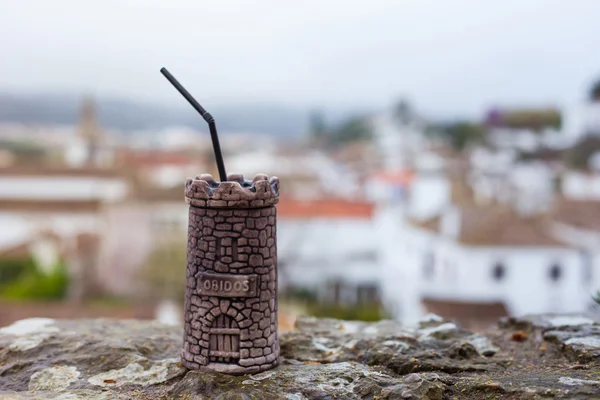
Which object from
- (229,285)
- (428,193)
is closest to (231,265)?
(229,285)

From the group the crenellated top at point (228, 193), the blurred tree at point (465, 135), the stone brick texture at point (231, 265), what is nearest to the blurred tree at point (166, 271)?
the stone brick texture at point (231, 265)

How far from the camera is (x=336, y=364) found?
7.41 metres

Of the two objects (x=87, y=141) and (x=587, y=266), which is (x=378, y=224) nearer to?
(x=587, y=266)

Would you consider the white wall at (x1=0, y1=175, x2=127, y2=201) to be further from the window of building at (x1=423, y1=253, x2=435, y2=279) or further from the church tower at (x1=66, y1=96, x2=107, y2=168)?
the window of building at (x1=423, y1=253, x2=435, y2=279)

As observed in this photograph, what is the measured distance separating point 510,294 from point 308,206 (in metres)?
20.1

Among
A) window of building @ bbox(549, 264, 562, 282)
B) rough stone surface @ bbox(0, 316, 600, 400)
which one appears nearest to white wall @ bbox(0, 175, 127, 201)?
window of building @ bbox(549, 264, 562, 282)

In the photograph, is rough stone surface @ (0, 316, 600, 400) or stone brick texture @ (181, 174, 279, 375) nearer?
rough stone surface @ (0, 316, 600, 400)

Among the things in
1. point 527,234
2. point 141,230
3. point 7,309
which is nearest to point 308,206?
point 141,230

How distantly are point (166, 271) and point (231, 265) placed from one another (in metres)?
39.4

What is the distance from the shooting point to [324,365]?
744cm

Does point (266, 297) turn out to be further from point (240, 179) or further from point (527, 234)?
point (527, 234)

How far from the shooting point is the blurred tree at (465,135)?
8169 cm

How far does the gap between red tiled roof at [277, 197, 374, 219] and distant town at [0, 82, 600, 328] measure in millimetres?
157

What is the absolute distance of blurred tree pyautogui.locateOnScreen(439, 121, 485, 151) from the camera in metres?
81.7
